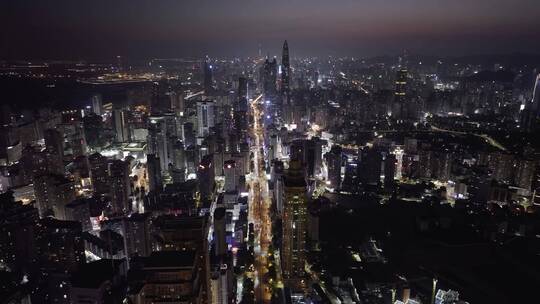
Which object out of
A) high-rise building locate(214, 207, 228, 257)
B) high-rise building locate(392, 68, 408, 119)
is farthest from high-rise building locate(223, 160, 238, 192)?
high-rise building locate(392, 68, 408, 119)

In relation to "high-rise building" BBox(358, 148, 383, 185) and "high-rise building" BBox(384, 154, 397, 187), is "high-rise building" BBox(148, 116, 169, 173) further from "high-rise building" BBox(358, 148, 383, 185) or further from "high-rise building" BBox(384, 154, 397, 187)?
"high-rise building" BBox(384, 154, 397, 187)

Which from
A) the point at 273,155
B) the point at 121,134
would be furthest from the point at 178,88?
the point at 273,155

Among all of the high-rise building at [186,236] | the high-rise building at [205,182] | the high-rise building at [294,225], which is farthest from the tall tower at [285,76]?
the high-rise building at [186,236]

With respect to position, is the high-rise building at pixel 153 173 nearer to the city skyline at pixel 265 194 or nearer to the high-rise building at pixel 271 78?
the city skyline at pixel 265 194

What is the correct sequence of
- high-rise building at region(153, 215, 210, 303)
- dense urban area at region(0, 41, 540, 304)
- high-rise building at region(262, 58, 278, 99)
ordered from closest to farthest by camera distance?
high-rise building at region(153, 215, 210, 303) < dense urban area at region(0, 41, 540, 304) < high-rise building at region(262, 58, 278, 99)

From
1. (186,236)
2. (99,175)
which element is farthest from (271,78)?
(186,236)
